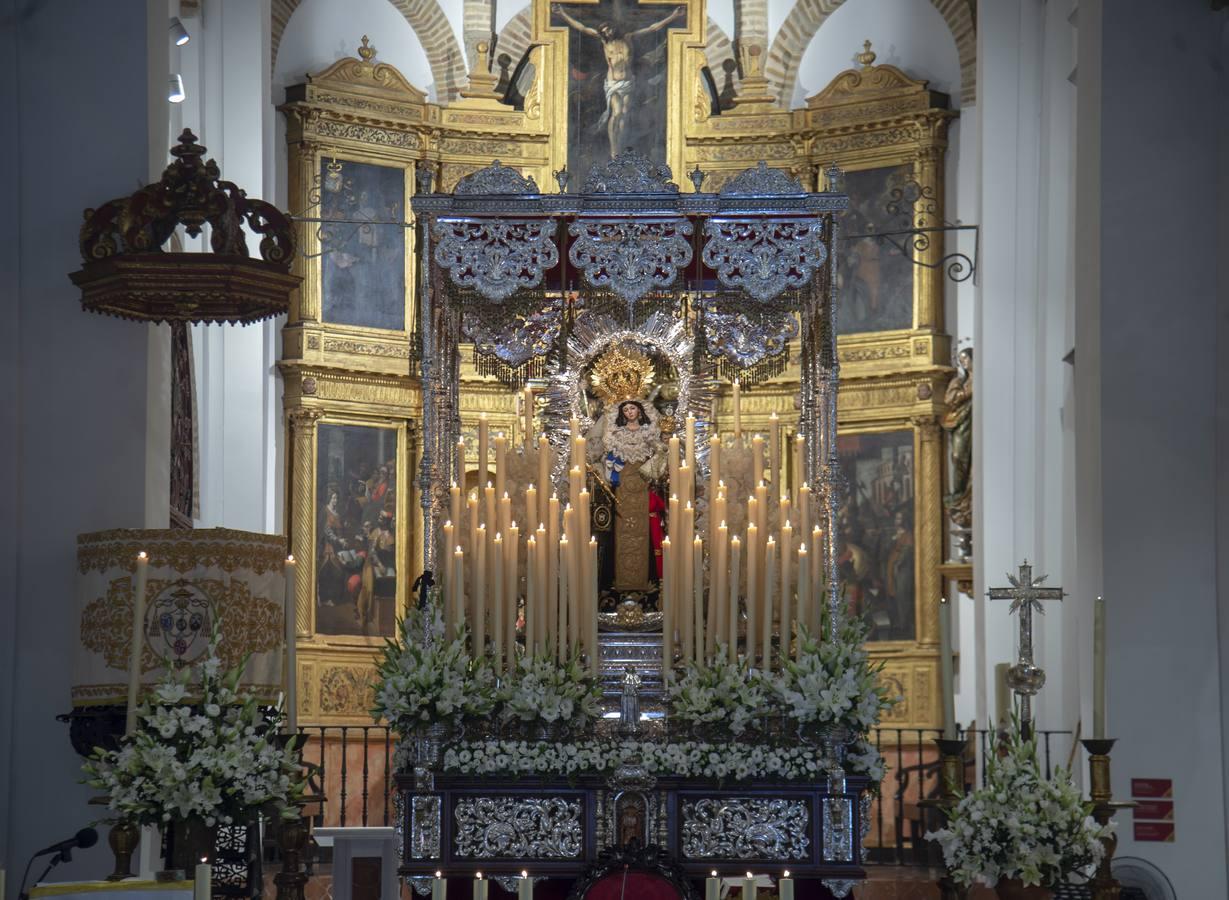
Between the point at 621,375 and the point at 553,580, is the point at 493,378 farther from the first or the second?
the point at 553,580

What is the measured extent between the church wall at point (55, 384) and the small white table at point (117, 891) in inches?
104

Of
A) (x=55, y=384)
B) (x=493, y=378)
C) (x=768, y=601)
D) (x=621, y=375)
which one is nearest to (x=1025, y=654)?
(x=768, y=601)

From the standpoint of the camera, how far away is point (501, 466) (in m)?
10.3

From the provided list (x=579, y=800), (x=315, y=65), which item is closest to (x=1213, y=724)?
(x=579, y=800)

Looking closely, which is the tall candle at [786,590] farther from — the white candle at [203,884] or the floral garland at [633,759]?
the white candle at [203,884]

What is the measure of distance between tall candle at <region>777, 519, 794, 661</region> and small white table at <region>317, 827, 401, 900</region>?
2338 mm

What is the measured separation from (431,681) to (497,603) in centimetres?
54

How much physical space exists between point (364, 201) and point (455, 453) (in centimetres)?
763

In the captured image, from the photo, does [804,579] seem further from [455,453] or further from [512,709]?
[455,453]

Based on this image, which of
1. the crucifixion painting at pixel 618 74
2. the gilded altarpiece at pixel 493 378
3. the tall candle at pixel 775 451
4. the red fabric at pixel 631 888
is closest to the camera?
the red fabric at pixel 631 888

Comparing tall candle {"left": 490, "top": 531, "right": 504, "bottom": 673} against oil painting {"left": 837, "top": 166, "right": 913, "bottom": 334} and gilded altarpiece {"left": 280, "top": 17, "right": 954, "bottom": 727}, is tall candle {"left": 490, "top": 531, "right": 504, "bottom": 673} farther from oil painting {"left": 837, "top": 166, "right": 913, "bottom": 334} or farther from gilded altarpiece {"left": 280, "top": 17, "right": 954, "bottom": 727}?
oil painting {"left": 837, "top": 166, "right": 913, "bottom": 334}

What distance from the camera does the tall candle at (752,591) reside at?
970cm

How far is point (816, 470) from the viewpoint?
34.7 ft

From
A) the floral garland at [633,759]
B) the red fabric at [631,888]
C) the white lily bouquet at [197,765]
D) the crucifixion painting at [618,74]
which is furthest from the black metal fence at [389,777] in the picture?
the white lily bouquet at [197,765]
